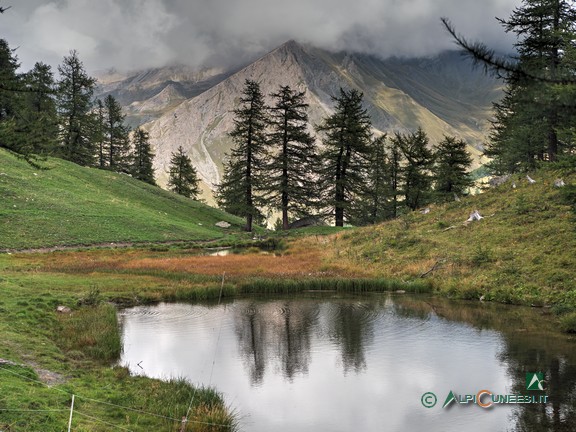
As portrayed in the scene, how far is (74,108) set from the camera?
7181cm

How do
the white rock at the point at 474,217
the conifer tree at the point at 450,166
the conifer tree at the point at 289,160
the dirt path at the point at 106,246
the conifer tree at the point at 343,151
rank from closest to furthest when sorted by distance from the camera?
1. the white rock at the point at 474,217
2. the dirt path at the point at 106,246
3. the conifer tree at the point at 450,166
4. the conifer tree at the point at 343,151
5. the conifer tree at the point at 289,160

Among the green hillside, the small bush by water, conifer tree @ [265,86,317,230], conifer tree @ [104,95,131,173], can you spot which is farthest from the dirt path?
conifer tree @ [104,95,131,173]

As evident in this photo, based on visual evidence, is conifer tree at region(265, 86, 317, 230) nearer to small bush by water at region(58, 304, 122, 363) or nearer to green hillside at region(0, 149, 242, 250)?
green hillside at region(0, 149, 242, 250)

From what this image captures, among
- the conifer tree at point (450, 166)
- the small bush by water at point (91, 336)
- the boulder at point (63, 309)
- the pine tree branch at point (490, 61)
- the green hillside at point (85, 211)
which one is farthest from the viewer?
the conifer tree at point (450, 166)

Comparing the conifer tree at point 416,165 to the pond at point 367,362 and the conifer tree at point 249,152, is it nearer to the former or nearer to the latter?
the conifer tree at point 249,152

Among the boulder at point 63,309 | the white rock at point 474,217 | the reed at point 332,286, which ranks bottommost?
the boulder at point 63,309

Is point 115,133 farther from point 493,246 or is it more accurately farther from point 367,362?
point 367,362

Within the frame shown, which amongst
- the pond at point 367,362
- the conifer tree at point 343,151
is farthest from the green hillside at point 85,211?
the pond at point 367,362

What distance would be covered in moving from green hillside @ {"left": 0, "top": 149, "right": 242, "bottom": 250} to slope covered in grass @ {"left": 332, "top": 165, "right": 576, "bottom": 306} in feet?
75.9

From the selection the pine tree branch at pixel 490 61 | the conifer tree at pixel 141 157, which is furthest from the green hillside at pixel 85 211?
the pine tree branch at pixel 490 61

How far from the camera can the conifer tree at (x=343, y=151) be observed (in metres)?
57.6

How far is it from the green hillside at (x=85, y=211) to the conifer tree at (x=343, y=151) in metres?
15.6

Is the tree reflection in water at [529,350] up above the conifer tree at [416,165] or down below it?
below

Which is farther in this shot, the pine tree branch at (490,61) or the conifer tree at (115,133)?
the conifer tree at (115,133)
